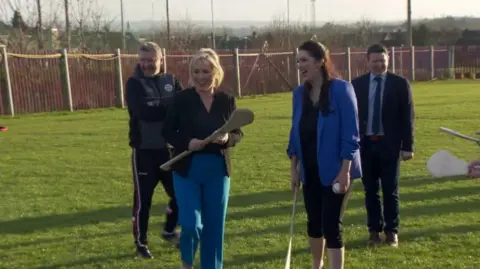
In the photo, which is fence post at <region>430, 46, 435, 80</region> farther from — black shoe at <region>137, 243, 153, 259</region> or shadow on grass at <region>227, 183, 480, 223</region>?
black shoe at <region>137, 243, 153, 259</region>

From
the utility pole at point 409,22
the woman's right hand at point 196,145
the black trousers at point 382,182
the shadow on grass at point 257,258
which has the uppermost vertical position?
the utility pole at point 409,22

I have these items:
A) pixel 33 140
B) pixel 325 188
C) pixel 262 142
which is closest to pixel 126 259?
pixel 325 188

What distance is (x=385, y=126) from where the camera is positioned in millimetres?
5598

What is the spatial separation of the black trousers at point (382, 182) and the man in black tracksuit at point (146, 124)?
188 centimetres

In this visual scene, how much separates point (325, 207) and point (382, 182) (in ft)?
5.25

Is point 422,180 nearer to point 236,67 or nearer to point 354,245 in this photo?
point 354,245

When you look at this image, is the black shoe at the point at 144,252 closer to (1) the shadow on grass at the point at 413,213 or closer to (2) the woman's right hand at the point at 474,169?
(1) the shadow on grass at the point at 413,213

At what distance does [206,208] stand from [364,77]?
2.18 meters

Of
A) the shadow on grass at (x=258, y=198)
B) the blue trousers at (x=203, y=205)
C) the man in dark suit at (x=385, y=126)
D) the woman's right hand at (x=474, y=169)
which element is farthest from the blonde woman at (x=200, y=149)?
the shadow on grass at (x=258, y=198)

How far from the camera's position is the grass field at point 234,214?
548cm

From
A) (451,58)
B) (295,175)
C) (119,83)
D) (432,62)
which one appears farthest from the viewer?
(451,58)

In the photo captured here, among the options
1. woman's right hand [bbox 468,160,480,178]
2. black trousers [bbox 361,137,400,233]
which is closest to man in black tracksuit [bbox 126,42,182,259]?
black trousers [bbox 361,137,400,233]

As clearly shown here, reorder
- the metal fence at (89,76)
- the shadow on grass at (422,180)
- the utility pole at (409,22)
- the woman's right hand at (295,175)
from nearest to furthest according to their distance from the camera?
the woman's right hand at (295,175) → the shadow on grass at (422,180) → the metal fence at (89,76) → the utility pole at (409,22)

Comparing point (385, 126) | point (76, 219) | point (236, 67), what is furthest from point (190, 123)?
point (236, 67)
